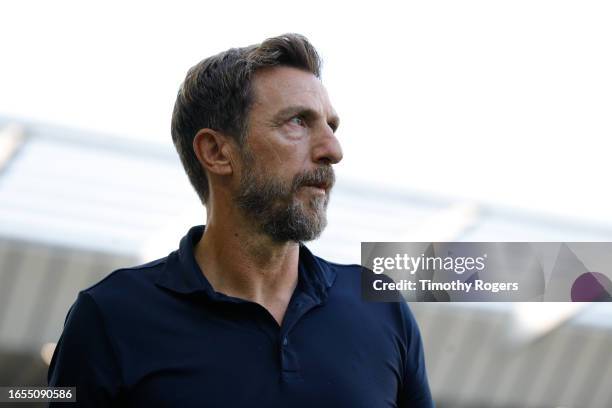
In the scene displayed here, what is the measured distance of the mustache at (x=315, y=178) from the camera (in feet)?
5.27

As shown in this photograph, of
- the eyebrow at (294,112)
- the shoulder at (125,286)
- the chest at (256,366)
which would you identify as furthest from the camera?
the eyebrow at (294,112)

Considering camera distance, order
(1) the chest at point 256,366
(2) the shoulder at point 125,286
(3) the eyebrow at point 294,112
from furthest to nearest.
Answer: (3) the eyebrow at point 294,112, (2) the shoulder at point 125,286, (1) the chest at point 256,366

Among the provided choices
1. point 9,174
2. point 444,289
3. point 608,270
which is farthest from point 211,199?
point 9,174

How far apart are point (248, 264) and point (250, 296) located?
72mm

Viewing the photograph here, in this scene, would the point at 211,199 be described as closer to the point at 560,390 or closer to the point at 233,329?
the point at 233,329

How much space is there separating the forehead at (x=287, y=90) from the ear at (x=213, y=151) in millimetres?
104

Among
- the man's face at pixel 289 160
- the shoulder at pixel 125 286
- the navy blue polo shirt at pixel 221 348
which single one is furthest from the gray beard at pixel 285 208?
the shoulder at pixel 125 286

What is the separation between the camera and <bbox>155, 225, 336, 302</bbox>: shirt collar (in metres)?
1.57

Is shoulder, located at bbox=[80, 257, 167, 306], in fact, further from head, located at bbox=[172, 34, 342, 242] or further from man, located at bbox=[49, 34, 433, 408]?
head, located at bbox=[172, 34, 342, 242]

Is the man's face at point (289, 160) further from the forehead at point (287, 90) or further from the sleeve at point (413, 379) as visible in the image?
the sleeve at point (413, 379)

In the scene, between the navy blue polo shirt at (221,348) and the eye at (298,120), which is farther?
the eye at (298,120)

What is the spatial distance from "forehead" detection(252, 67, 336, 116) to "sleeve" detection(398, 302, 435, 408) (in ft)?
1.49

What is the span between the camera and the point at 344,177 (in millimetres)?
7992

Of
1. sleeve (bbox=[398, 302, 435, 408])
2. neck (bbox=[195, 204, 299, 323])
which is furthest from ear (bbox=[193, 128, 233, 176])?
sleeve (bbox=[398, 302, 435, 408])
